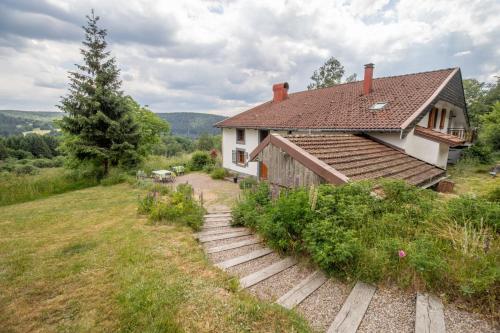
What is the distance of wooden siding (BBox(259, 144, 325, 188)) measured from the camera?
4.75m

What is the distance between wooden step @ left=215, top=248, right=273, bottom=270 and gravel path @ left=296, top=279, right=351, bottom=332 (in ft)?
4.34

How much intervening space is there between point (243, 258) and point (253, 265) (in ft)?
0.85

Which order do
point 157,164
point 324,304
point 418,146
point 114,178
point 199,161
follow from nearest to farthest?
point 324,304 → point 418,146 → point 114,178 → point 157,164 → point 199,161

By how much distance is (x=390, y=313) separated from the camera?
89.0 inches

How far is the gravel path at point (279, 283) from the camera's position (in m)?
2.84

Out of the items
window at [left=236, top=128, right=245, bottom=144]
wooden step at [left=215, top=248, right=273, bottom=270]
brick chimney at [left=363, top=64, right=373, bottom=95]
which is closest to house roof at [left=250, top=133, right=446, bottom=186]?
wooden step at [left=215, top=248, right=273, bottom=270]

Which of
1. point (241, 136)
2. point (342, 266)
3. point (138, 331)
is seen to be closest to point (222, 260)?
point (138, 331)

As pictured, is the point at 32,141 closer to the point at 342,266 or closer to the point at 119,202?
the point at 119,202

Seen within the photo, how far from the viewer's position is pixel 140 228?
5.24 m

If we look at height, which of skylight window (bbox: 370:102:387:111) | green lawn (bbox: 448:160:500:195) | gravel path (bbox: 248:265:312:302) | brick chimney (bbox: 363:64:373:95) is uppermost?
brick chimney (bbox: 363:64:373:95)

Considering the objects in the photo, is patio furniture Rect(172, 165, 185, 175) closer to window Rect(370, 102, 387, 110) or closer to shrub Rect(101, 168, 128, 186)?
shrub Rect(101, 168, 128, 186)

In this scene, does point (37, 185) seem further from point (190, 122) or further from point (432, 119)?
point (190, 122)

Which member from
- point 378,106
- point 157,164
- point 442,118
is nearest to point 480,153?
point 442,118

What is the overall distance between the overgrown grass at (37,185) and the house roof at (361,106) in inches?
393
